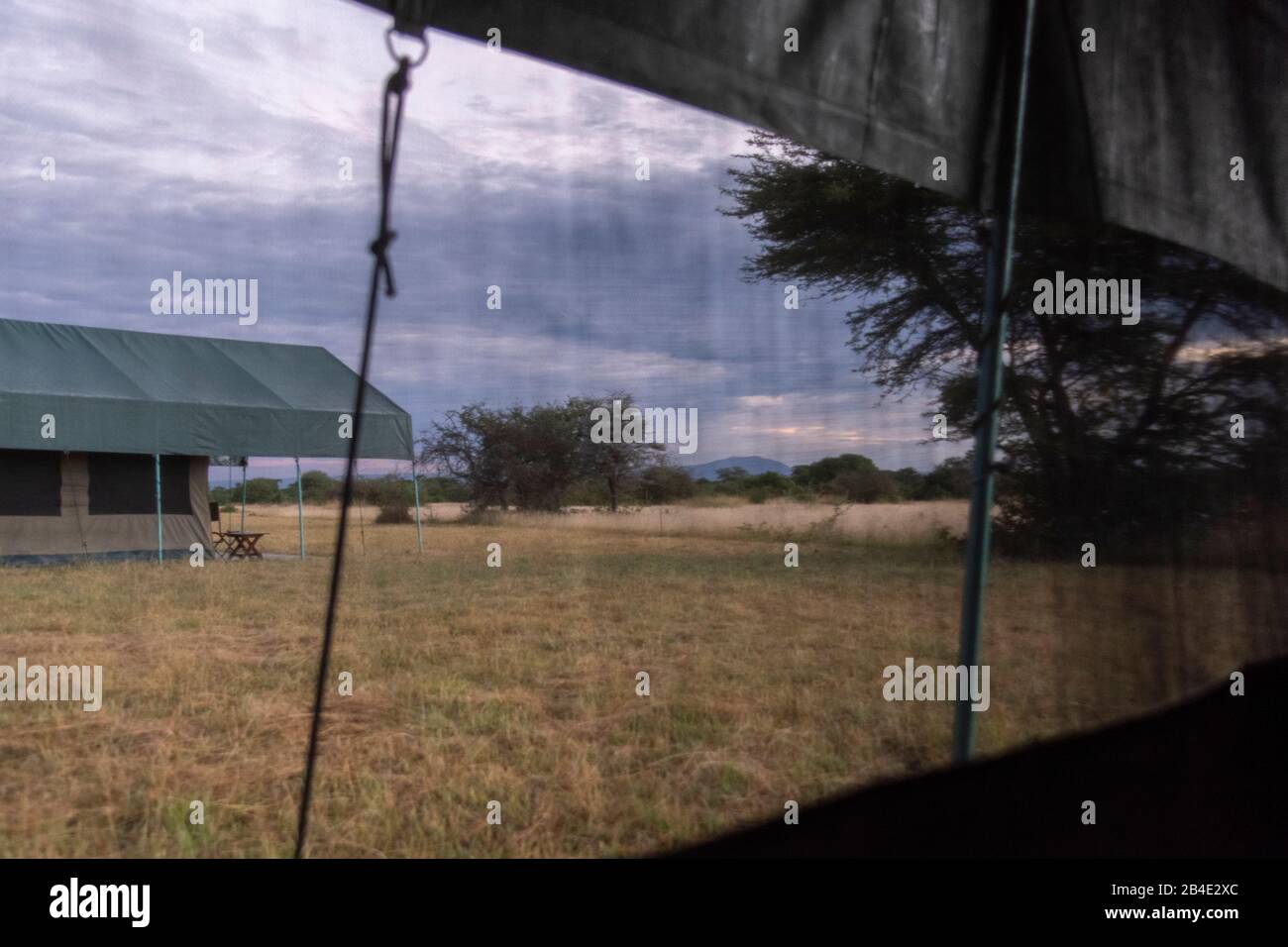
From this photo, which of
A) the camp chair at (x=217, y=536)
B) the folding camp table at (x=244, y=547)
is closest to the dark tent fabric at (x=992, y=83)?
the folding camp table at (x=244, y=547)

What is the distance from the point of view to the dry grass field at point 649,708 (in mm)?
1771

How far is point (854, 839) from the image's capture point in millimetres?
1599

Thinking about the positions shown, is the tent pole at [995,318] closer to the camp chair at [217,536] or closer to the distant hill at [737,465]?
the distant hill at [737,465]

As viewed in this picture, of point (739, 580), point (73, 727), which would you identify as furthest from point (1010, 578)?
point (73, 727)

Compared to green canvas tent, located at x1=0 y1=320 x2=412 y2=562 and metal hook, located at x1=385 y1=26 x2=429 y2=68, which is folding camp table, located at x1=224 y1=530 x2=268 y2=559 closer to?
green canvas tent, located at x1=0 y1=320 x2=412 y2=562

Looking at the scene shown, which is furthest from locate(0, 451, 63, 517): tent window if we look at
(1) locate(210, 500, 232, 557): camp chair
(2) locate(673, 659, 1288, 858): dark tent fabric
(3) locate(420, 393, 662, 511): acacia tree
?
(2) locate(673, 659, 1288, 858): dark tent fabric

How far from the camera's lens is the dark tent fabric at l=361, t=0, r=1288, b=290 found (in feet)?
3.34

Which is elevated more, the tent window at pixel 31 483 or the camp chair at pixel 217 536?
the tent window at pixel 31 483

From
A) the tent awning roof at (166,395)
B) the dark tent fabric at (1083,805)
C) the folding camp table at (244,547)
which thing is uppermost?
the tent awning roof at (166,395)

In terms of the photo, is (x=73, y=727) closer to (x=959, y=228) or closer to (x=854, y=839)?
(x=854, y=839)

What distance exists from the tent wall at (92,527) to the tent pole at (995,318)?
7014mm

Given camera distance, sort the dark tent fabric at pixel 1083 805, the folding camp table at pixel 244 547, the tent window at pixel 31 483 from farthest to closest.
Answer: the folding camp table at pixel 244 547 < the tent window at pixel 31 483 < the dark tent fabric at pixel 1083 805

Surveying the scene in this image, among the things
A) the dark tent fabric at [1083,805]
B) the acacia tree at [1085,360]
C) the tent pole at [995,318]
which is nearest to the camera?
the tent pole at [995,318]

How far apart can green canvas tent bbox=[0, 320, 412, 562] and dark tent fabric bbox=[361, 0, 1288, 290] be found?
488 cm
